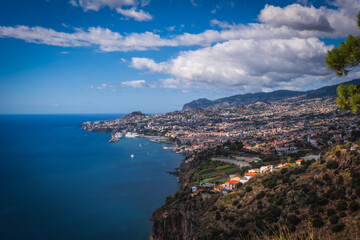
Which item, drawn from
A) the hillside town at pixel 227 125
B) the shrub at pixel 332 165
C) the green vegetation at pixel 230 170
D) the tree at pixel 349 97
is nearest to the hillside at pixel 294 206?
the shrub at pixel 332 165

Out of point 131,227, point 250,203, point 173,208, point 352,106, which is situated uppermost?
point 352,106

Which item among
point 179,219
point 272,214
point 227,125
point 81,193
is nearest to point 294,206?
point 272,214

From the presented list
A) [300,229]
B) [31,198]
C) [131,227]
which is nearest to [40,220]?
[31,198]

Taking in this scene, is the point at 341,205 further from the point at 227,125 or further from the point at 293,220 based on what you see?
the point at 227,125

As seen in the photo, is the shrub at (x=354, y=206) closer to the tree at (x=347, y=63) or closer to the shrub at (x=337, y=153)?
the shrub at (x=337, y=153)

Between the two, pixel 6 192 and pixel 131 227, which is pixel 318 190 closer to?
pixel 131 227

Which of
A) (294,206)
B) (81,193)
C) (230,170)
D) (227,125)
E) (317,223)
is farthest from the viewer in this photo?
(227,125)

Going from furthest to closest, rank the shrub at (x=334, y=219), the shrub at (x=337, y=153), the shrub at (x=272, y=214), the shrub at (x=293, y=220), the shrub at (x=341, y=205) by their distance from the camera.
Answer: the shrub at (x=337, y=153) → the shrub at (x=272, y=214) → the shrub at (x=293, y=220) → the shrub at (x=341, y=205) → the shrub at (x=334, y=219)
